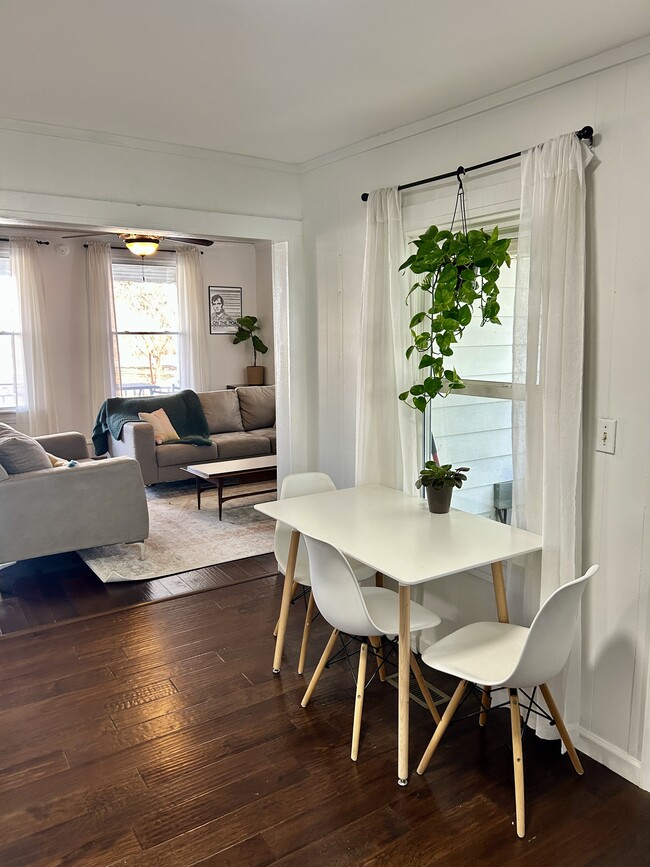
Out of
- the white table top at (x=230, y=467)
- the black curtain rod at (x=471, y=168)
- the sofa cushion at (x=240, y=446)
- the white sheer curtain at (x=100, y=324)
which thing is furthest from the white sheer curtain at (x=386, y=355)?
the white sheer curtain at (x=100, y=324)

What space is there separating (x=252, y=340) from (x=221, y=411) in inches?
53.2

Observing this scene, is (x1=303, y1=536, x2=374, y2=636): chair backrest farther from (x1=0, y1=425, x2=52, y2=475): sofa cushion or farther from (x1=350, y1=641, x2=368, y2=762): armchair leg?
(x1=0, y1=425, x2=52, y2=475): sofa cushion

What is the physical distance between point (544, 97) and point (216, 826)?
2.82 metres

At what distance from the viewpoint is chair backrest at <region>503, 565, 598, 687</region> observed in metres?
2.03

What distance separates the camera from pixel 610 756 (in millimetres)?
2449

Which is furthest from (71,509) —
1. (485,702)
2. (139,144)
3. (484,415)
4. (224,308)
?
(224,308)

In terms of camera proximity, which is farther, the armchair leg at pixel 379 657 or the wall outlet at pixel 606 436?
the armchair leg at pixel 379 657

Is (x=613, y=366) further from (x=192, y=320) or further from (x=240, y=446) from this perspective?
(x=192, y=320)

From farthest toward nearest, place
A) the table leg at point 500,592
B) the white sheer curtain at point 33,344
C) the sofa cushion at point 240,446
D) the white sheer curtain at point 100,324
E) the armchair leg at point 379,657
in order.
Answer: the white sheer curtain at point 100,324
the white sheer curtain at point 33,344
the sofa cushion at point 240,446
the armchair leg at point 379,657
the table leg at point 500,592

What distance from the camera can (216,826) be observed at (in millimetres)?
2160

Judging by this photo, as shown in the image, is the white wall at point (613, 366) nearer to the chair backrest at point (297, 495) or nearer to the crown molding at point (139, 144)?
the chair backrest at point (297, 495)

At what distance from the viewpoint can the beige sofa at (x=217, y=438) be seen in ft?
20.8

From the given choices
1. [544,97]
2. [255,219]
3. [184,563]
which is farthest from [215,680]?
[544,97]

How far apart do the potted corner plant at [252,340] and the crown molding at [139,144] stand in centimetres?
428
